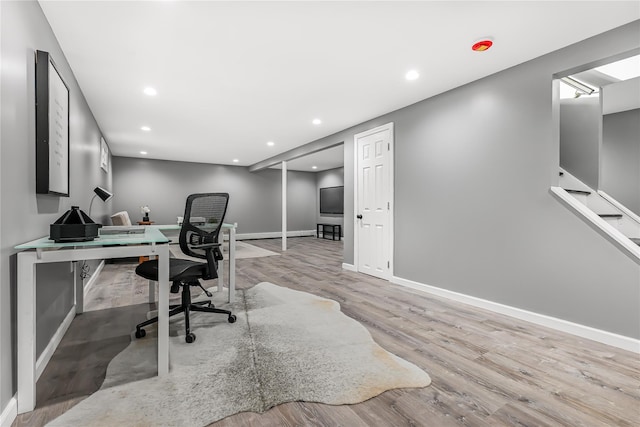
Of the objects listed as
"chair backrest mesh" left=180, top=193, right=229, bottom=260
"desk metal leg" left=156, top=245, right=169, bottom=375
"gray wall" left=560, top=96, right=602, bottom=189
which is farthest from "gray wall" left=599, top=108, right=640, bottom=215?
"desk metal leg" left=156, top=245, right=169, bottom=375

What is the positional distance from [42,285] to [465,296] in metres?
3.64

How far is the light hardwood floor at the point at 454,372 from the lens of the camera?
1404mm

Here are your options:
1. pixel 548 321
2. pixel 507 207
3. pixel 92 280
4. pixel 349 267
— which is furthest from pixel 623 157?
pixel 92 280

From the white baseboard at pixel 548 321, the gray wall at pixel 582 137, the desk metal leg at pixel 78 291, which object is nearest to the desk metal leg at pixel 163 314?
the desk metal leg at pixel 78 291

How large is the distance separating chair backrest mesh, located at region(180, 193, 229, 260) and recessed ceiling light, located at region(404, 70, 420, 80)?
2178 mm

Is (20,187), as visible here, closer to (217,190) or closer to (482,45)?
(482,45)

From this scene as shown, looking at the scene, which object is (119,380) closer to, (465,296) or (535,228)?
(465,296)

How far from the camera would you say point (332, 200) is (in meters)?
9.78

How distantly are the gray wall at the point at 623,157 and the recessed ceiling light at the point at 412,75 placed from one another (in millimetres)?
3209

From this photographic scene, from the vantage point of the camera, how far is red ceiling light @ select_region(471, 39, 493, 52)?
235cm

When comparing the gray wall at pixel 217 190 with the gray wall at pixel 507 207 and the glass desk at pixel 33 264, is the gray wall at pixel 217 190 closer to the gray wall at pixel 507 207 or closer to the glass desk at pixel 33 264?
the gray wall at pixel 507 207

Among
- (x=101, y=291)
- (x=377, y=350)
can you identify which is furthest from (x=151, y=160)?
(x=377, y=350)

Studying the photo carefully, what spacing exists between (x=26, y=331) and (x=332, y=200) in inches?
339

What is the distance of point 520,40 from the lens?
7.73ft
